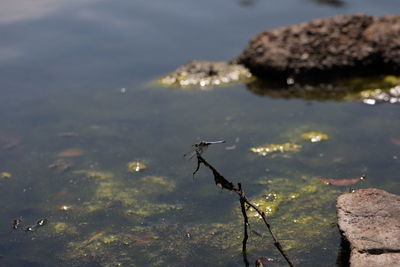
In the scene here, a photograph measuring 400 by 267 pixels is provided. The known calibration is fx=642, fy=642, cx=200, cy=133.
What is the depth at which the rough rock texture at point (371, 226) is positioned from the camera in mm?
2607

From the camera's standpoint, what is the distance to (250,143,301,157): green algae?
4.02 m

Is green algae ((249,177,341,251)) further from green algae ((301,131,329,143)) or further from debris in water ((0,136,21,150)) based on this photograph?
debris in water ((0,136,21,150))

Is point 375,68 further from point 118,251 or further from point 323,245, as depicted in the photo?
point 118,251

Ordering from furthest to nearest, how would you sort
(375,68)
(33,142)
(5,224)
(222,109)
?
1. (375,68)
2. (222,109)
3. (33,142)
4. (5,224)

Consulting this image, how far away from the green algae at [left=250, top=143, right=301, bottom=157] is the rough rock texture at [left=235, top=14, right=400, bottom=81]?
113 centimetres

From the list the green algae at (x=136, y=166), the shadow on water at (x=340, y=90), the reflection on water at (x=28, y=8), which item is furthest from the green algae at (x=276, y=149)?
the reflection on water at (x=28, y=8)

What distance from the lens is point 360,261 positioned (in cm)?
259

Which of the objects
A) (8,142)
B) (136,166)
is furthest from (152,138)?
(8,142)

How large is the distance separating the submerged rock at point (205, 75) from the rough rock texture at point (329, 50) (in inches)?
5.1

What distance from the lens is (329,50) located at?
16.8 ft

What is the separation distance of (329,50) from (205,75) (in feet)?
3.33

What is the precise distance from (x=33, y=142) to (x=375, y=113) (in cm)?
239

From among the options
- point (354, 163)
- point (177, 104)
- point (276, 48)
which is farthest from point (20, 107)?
point (354, 163)

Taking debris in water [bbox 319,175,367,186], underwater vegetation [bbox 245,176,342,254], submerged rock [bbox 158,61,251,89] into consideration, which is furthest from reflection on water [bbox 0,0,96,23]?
debris in water [bbox 319,175,367,186]
